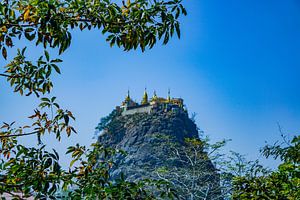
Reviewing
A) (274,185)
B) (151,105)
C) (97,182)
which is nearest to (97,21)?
(97,182)

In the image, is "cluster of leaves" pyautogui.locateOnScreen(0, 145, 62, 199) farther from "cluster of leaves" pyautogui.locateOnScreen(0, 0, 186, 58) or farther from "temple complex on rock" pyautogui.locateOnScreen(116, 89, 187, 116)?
"temple complex on rock" pyautogui.locateOnScreen(116, 89, 187, 116)

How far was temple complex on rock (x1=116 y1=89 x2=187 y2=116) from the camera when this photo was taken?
2793 cm

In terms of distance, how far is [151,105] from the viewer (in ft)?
92.2

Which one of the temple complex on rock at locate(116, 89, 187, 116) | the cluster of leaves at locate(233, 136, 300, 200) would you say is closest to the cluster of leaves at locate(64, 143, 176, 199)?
the cluster of leaves at locate(233, 136, 300, 200)

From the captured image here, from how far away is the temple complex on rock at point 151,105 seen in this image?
2793cm

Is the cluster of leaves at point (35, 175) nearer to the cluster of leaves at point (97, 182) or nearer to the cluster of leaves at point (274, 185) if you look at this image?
the cluster of leaves at point (97, 182)

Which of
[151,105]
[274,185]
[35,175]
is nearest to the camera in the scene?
[35,175]

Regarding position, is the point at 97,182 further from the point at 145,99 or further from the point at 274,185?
the point at 145,99

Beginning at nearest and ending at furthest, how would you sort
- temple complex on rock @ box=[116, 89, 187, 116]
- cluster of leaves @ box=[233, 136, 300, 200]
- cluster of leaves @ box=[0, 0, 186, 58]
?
cluster of leaves @ box=[0, 0, 186, 58], cluster of leaves @ box=[233, 136, 300, 200], temple complex on rock @ box=[116, 89, 187, 116]

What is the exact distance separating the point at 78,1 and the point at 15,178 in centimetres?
58

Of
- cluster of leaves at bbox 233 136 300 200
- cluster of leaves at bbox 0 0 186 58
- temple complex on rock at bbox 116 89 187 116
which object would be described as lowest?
cluster of leaves at bbox 233 136 300 200

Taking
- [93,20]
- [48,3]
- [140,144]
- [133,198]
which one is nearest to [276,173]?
[133,198]

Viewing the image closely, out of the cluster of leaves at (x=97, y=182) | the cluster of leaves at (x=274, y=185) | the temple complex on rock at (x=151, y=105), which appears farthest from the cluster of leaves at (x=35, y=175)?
the temple complex on rock at (x=151, y=105)

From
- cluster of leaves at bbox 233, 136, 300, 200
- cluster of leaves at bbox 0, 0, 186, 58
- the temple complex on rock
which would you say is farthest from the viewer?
the temple complex on rock
